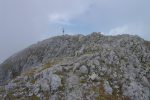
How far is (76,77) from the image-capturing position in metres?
72.9

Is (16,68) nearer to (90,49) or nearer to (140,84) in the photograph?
(90,49)

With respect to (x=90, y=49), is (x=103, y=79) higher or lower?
lower

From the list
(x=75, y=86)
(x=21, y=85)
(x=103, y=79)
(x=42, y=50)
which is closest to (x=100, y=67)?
(x=103, y=79)

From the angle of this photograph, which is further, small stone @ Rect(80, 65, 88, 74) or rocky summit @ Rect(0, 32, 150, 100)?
small stone @ Rect(80, 65, 88, 74)

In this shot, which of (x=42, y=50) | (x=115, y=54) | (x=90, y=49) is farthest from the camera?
(x=42, y=50)

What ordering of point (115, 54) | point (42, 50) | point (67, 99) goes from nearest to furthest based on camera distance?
point (67, 99) < point (115, 54) < point (42, 50)

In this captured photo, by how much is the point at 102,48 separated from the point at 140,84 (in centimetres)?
1671

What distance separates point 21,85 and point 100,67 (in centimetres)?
1934

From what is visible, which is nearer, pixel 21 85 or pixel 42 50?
pixel 21 85

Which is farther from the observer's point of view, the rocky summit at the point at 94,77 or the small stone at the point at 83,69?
the small stone at the point at 83,69

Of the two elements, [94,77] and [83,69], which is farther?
[83,69]

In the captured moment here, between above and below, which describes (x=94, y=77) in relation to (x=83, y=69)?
below

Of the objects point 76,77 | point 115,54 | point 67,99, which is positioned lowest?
point 67,99

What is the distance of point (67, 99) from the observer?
66812 mm
